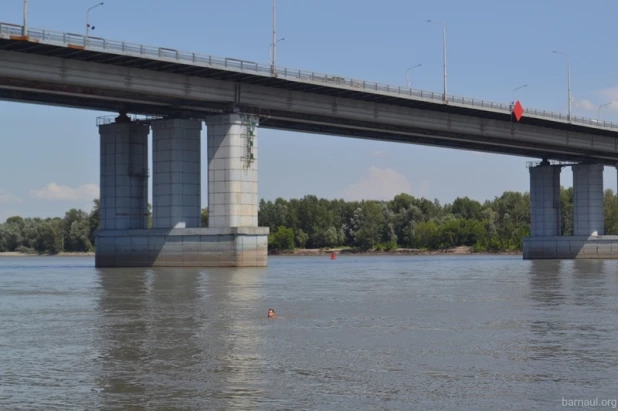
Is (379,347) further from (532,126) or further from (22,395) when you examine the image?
(532,126)

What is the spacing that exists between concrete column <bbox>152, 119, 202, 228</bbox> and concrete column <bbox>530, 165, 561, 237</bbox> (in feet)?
214

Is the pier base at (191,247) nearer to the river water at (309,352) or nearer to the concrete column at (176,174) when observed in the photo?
the concrete column at (176,174)

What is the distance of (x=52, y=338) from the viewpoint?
97.4 feet

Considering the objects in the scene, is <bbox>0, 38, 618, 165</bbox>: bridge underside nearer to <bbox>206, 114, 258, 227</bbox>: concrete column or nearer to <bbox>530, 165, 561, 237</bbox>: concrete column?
<bbox>206, 114, 258, 227</bbox>: concrete column

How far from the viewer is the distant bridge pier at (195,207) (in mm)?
90438

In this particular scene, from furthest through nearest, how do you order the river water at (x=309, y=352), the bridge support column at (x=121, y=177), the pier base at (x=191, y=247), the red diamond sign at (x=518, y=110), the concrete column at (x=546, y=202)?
1. the concrete column at (x=546, y=202)
2. the red diamond sign at (x=518, y=110)
3. the bridge support column at (x=121, y=177)
4. the pier base at (x=191, y=247)
5. the river water at (x=309, y=352)

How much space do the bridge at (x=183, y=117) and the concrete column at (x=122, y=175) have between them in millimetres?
98

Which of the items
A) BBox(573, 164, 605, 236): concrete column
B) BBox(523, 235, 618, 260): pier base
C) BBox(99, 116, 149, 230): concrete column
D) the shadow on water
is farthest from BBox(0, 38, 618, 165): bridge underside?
the shadow on water

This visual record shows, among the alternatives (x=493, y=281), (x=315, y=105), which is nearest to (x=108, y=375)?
(x=493, y=281)

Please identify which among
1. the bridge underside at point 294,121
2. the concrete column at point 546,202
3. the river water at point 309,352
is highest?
the bridge underside at point 294,121

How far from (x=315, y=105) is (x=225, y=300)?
56.6m

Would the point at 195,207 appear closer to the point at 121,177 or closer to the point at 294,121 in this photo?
the point at 121,177

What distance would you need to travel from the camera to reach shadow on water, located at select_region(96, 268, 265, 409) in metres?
20.0

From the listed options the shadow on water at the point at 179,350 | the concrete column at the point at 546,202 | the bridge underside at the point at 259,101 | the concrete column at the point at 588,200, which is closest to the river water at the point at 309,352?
the shadow on water at the point at 179,350
